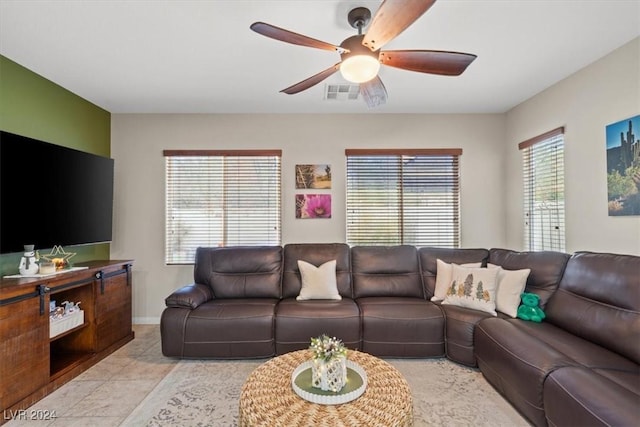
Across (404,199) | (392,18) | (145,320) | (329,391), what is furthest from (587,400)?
(145,320)

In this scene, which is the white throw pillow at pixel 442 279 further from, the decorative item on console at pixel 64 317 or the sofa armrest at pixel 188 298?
the decorative item on console at pixel 64 317

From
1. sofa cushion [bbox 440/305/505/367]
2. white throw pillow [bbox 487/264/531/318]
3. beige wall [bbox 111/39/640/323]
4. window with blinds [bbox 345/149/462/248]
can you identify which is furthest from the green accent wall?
white throw pillow [bbox 487/264/531/318]

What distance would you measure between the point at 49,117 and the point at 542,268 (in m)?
4.85

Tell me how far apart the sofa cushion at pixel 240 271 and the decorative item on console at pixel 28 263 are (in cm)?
135

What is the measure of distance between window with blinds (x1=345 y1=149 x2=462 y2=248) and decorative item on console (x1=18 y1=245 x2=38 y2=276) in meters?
3.09

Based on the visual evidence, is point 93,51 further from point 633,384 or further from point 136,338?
point 633,384

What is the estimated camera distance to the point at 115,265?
10.2 feet

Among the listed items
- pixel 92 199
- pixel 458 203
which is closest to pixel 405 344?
pixel 458 203

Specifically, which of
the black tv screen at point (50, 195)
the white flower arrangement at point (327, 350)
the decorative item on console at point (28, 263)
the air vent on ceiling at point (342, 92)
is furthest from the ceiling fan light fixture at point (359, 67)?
the decorative item on console at point (28, 263)

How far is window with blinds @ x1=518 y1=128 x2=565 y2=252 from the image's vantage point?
3096mm

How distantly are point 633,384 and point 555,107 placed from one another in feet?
8.58

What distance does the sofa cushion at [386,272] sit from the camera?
3332 millimetres

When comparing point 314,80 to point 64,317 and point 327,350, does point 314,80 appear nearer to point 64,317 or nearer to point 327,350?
point 327,350

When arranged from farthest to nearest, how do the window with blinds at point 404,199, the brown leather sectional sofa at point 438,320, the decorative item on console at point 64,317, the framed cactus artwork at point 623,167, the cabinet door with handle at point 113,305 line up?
the window with blinds at point 404,199 < the cabinet door with handle at point 113,305 < the decorative item on console at point 64,317 < the framed cactus artwork at point 623,167 < the brown leather sectional sofa at point 438,320
